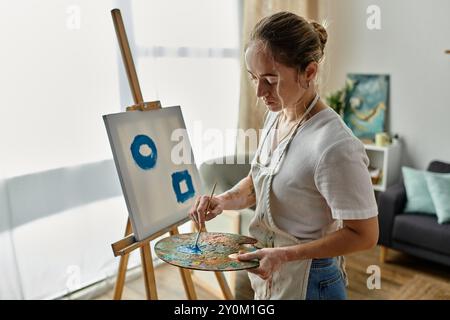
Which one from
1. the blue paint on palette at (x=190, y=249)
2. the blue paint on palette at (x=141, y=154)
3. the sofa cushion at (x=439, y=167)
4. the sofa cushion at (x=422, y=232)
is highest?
the blue paint on palette at (x=141, y=154)

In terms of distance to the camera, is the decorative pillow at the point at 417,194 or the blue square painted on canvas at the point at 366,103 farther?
the blue square painted on canvas at the point at 366,103

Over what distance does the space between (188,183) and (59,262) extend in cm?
97

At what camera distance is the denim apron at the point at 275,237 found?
105 centimetres

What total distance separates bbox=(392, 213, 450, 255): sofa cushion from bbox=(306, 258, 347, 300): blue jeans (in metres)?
1.61

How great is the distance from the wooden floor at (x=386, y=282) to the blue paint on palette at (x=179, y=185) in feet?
2.81

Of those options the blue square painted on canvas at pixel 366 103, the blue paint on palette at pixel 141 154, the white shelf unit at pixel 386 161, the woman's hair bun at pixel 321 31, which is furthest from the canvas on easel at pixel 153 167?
the blue square painted on canvas at pixel 366 103

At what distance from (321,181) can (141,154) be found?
77 cm

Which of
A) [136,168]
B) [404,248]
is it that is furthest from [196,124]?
[404,248]

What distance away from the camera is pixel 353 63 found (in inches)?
130

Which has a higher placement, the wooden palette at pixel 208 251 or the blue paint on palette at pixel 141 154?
the blue paint on palette at pixel 141 154

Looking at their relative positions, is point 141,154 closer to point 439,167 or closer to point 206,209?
point 206,209

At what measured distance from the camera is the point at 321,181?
916mm

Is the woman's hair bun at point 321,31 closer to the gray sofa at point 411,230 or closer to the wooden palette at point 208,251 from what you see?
the wooden palette at point 208,251
